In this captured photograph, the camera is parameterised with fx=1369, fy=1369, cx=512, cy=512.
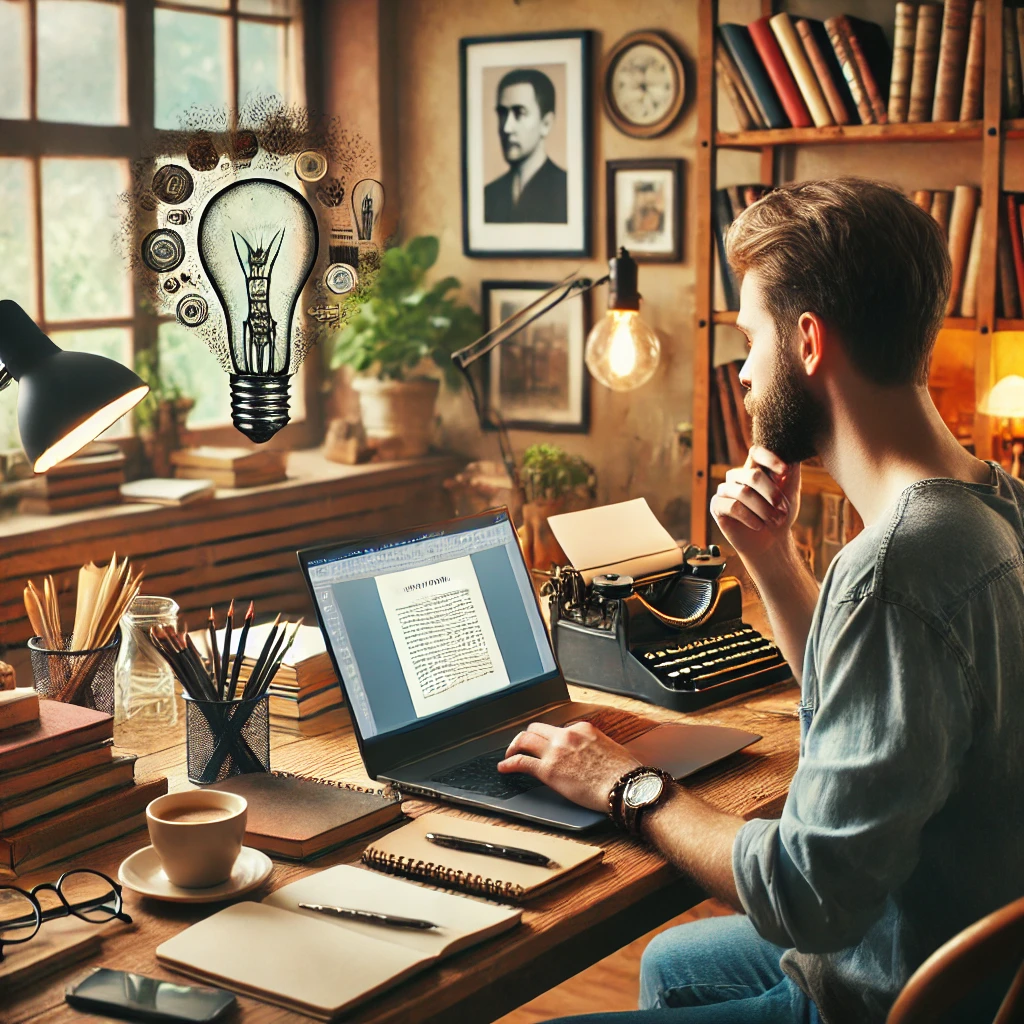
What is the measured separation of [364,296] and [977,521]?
0.90m

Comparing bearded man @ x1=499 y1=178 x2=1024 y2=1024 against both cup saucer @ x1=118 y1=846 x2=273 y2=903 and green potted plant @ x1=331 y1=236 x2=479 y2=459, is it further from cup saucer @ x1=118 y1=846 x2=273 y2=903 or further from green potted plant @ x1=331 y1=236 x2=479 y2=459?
green potted plant @ x1=331 y1=236 x2=479 y2=459

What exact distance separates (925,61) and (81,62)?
2.47m


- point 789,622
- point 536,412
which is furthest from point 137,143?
point 789,622

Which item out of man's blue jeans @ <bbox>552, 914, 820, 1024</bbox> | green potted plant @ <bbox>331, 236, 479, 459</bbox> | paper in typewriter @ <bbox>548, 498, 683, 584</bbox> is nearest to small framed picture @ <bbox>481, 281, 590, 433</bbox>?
green potted plant @ <bbox>331, 236, 479, 459</bbox>

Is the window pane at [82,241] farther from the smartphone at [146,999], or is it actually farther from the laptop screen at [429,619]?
the smartphone at [146,999]

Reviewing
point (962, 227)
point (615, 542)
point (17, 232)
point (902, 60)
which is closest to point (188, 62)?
point (17, 232)

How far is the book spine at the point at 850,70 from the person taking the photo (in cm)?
356

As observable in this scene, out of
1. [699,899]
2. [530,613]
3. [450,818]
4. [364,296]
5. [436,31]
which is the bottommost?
[699,899]

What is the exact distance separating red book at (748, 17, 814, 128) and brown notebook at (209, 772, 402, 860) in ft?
8.60

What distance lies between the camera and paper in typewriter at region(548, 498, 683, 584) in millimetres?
2223

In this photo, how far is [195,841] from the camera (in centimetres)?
137

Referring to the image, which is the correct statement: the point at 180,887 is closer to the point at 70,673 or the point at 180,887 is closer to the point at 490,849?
the point at 490,849

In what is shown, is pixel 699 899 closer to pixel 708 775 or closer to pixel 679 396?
pixel 708 775

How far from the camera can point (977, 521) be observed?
1338 millimetres
